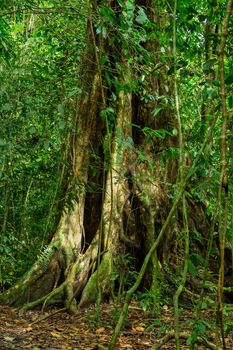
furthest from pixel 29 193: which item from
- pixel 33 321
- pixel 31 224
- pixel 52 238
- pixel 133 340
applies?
pixel 133 340

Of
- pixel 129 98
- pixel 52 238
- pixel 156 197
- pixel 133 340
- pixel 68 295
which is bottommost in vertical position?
pixel 133 340

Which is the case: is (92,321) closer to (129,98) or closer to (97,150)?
(97,150)

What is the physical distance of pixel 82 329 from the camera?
15.3 feet

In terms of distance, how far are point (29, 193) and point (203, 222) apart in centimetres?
248

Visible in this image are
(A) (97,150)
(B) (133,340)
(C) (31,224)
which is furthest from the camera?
(C) (31,224)

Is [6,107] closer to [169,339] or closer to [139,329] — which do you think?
Result: [169,339]

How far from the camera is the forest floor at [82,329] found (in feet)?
13.6

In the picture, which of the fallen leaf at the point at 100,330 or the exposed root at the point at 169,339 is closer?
the exposed root at the point at 169,339

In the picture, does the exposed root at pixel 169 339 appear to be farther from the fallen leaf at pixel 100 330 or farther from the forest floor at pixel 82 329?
the fallen leaf at pixel 100 330

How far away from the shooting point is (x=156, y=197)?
250 inches

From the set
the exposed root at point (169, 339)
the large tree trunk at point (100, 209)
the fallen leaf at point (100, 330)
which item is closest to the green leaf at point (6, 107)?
→ the large tree trunk at point (100, 209)

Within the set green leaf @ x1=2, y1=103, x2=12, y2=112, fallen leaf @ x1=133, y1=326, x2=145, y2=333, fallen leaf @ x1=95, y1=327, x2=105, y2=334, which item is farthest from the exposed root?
green leaf @ x1=2, y1=103, x2=12, y2=112

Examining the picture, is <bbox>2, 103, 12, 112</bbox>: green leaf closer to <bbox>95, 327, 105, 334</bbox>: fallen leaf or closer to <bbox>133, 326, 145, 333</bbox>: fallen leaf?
<bbox>95, 327, 105, 334</bbox>: fallen leaf

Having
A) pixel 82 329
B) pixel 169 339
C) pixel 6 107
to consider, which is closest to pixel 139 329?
pixel 82 329
